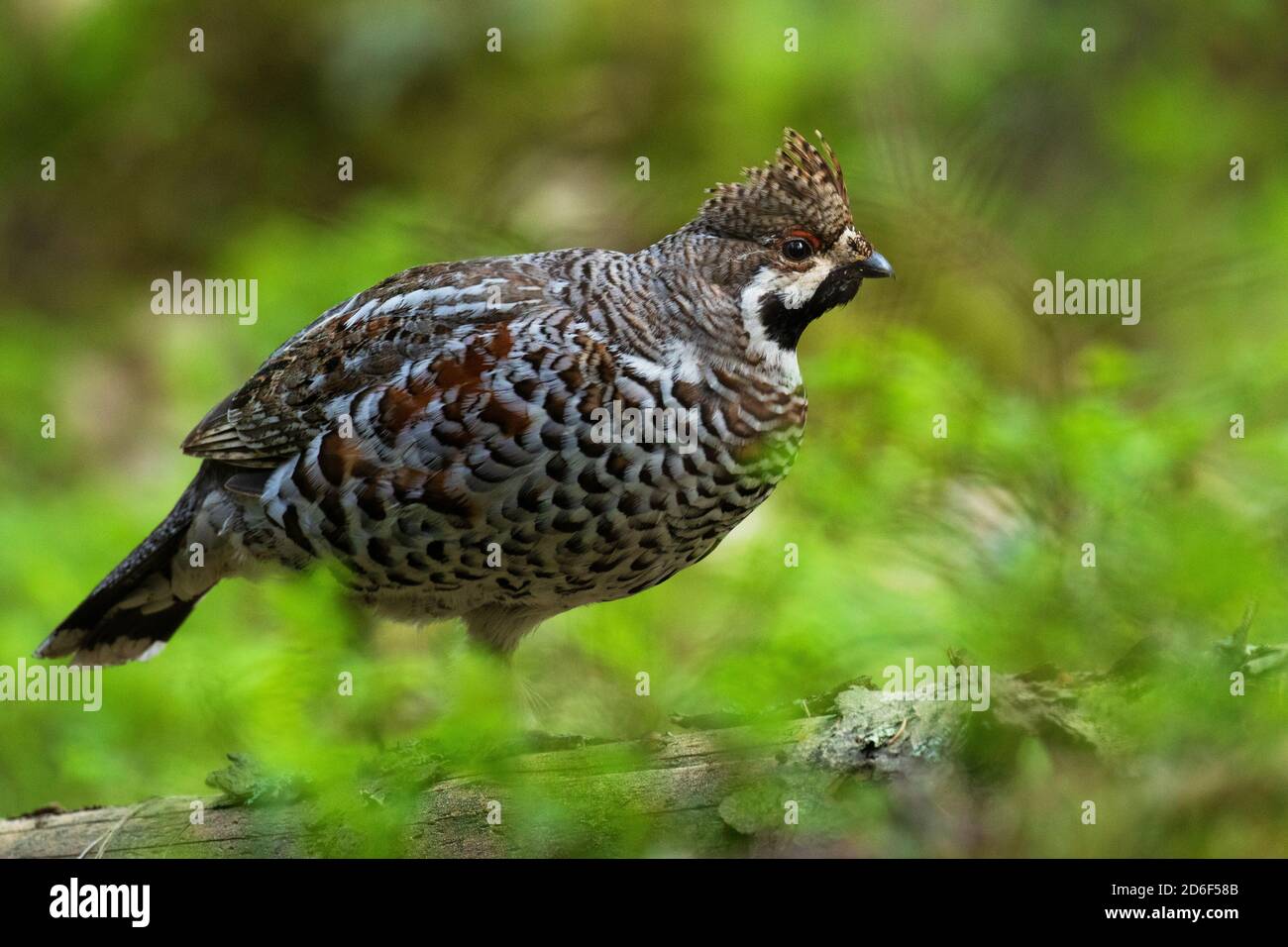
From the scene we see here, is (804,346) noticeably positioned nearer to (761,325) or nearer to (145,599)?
(761,325)

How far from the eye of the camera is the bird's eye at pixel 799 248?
3764 millimetres

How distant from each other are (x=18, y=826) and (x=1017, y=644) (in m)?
2.58

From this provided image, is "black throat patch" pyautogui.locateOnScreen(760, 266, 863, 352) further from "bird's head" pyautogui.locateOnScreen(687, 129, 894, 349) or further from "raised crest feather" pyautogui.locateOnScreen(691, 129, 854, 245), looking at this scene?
"raised crest feather" pyautogui.locateOnScreen(691, 129, 854, 245)

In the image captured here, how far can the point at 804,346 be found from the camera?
735 cm

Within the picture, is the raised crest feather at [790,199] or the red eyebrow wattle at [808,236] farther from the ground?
the raised crest feather at [790,199]

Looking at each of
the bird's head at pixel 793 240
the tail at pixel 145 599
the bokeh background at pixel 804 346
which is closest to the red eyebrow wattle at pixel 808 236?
the bird's head at pixel 793 240

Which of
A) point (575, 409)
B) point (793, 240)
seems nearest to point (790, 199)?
point (793, 240)

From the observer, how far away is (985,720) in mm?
3049

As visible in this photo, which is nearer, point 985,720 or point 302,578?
point 985,720

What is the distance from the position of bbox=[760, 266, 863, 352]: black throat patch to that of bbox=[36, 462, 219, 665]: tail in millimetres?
1858

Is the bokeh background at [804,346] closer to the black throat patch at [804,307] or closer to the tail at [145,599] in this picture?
the tail at [145,599]
